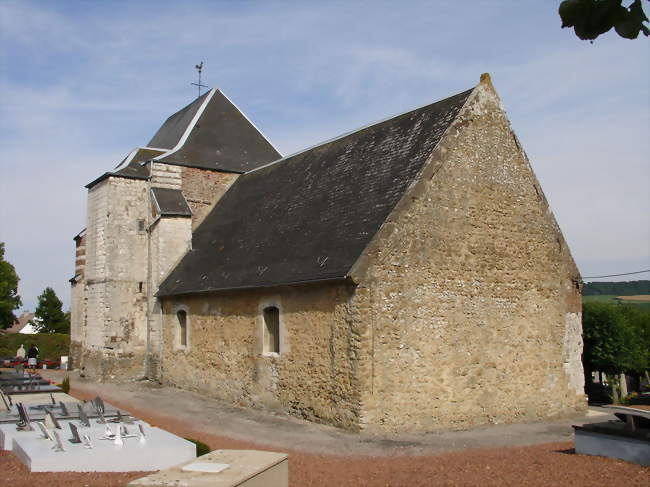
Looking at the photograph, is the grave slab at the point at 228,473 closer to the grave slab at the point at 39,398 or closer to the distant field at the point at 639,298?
the grave slab at the point at 39,398

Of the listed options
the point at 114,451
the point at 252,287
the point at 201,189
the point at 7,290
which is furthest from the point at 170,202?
the point at 7,290

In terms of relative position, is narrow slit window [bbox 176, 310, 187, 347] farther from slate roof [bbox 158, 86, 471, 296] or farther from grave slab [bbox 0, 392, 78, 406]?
grave slab [bbox 0, 392, 78, 406]

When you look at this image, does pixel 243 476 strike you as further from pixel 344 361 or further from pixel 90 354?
pixel 90 354

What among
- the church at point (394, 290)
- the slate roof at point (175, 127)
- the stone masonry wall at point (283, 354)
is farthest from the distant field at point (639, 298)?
the stone masonry wall at point (283, 354)

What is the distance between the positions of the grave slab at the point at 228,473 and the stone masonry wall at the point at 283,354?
18.0ft

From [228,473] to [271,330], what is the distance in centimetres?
869

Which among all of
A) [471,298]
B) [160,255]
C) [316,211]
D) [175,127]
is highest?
[175,127]

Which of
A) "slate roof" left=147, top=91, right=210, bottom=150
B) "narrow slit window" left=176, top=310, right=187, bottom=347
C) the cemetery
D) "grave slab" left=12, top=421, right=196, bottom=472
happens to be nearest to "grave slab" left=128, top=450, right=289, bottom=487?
the cemetery

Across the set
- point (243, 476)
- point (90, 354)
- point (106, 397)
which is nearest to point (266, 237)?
point (106, 397)

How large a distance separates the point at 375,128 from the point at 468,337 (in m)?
6.08

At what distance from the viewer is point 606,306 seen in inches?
734

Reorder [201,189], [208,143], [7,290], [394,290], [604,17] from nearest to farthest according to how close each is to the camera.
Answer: [604,17] < [394,290] < [201,189] < [208,143] < [7,290]

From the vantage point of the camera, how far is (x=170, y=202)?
786 inches

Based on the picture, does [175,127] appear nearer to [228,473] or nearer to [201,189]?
[201,189]
